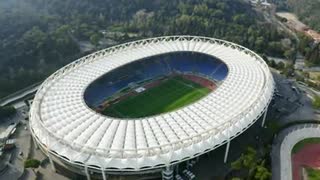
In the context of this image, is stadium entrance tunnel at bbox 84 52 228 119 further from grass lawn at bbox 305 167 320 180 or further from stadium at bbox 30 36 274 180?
grass lawn at bbox 305 167 320 180

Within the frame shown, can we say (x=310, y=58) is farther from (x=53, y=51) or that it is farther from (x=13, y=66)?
(x=13, y=66)

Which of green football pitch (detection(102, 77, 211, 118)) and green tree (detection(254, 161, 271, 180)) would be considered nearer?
green tree (detection(254, 161, 271, 180))

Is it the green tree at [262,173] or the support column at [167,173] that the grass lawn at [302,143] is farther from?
the support column at [167,173]

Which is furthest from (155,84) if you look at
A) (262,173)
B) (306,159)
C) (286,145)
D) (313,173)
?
(313,173)

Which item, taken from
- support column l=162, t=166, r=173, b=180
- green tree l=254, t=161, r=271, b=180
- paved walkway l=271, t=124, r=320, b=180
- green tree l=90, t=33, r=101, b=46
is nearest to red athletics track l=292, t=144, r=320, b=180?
paved walkway l=271, t=124, r=320, b=180

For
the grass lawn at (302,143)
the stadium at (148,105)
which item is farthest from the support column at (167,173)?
the grass lawn at (302,143)

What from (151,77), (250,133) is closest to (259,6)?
(151,77)
